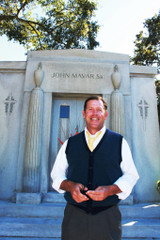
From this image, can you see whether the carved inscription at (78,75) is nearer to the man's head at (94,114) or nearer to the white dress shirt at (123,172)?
the man's head at (94,114)

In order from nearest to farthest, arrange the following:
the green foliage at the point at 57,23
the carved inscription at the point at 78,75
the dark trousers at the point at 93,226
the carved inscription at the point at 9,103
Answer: the dark trousers at the point at 93,226 < the carved inscription at the point at 9,103 < the carved inscription at the point at 78,75 < the green foliage at the point at 57,23

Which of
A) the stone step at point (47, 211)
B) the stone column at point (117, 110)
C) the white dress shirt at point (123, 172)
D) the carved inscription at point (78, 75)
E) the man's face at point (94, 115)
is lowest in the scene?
the stone step at point (47, 211)

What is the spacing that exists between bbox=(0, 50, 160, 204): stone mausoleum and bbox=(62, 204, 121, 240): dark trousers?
346 cm

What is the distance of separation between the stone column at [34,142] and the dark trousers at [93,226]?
3506 millimetres

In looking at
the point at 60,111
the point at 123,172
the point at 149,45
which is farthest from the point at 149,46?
the point at 123,172

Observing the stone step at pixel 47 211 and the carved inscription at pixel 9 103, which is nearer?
the stone step at pixel 47 211

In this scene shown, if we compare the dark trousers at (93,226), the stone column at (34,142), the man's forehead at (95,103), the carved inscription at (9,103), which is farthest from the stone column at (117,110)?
the dark trousers at (93,226)

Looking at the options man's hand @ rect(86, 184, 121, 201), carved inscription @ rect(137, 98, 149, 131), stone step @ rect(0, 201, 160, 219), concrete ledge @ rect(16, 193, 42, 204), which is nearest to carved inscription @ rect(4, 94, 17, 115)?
concrete ledge @ rect(16, 193, 42, 204)

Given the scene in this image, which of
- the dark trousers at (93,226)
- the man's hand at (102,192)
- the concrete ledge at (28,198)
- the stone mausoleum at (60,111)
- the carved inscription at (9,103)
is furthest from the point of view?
the carved inscription at (9,103)

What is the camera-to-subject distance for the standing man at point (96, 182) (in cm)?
144

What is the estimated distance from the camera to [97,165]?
1513 mm

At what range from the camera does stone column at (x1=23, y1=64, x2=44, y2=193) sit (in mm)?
4781

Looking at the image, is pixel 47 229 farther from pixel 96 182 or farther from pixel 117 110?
pixel 117 110

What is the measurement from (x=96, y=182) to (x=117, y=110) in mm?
4039
